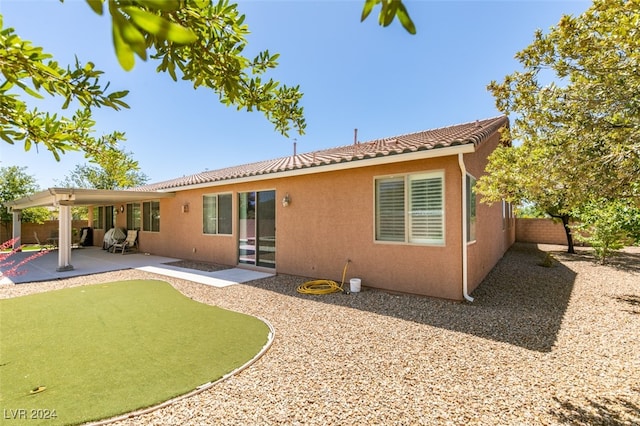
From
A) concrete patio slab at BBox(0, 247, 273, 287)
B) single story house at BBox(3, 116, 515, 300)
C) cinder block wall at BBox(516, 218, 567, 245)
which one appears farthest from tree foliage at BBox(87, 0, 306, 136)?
cinder block wall at BBox(516, 218, 567, 245)

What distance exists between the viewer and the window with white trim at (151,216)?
1465 cm

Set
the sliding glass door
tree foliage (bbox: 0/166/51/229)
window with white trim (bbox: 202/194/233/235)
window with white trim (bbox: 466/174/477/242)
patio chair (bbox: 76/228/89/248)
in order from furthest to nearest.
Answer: tree foliage (bbox: 0/166/51/229)
patio chair (bbox: 76/228/89/248)
window with white trim (bbox: 202/194/233/235)
the sliding glass door
window with white trim (bbox: 466/174/477/242)

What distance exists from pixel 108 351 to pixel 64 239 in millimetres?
8660

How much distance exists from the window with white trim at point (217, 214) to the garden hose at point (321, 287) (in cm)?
449

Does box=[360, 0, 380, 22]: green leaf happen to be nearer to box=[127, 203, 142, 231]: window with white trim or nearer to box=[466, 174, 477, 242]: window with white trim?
box=[466, 174, 477, 242]: window with white trim

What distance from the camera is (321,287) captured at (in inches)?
308

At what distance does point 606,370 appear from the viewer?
370 cm

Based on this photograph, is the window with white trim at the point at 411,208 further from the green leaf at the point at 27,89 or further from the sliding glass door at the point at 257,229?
the green leaf at the point at 27,89

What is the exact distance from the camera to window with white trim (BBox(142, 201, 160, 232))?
14.6m

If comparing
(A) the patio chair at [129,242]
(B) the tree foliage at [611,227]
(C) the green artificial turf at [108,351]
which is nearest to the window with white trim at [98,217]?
(A) the patio chair at [129,242]

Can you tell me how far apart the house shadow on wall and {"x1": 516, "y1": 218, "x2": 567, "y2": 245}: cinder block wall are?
37.2ft

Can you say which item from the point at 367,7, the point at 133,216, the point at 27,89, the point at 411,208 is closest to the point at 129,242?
the point at 133,216

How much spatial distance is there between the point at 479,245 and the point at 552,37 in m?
5.57

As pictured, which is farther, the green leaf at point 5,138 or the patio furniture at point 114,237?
the patio furniture at point 114,237
